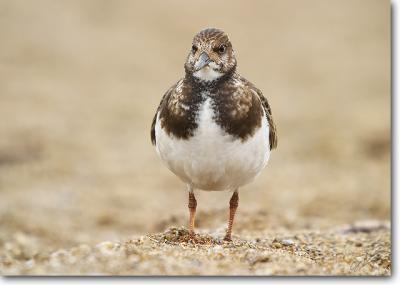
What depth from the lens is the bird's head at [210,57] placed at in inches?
167

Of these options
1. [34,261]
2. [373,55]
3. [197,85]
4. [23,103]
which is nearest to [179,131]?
[197,85]

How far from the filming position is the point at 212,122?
4.11 meters

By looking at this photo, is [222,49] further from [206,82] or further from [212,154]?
[212,154]

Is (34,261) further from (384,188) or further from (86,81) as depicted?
(86,81)

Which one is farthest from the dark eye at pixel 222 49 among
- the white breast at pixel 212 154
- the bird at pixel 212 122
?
the white breast at pixel 212 154

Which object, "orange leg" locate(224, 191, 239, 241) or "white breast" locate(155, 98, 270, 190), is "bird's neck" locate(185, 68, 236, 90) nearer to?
"white breast" locate(155, 98, 270, 190)

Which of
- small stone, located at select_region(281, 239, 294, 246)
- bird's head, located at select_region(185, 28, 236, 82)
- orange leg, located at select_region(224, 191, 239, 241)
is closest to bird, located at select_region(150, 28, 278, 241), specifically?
bird's head, located at select_region(185, 28, 236, 82)

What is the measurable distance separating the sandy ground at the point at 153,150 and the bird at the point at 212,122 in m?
0.52

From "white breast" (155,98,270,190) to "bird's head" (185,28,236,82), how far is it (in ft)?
0.59

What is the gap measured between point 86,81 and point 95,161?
3.14 metres

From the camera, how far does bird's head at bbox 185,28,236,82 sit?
4230mm

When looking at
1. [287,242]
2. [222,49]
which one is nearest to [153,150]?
[287,242]

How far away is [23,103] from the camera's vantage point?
10.2 metres

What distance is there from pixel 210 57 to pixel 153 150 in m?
5.83
